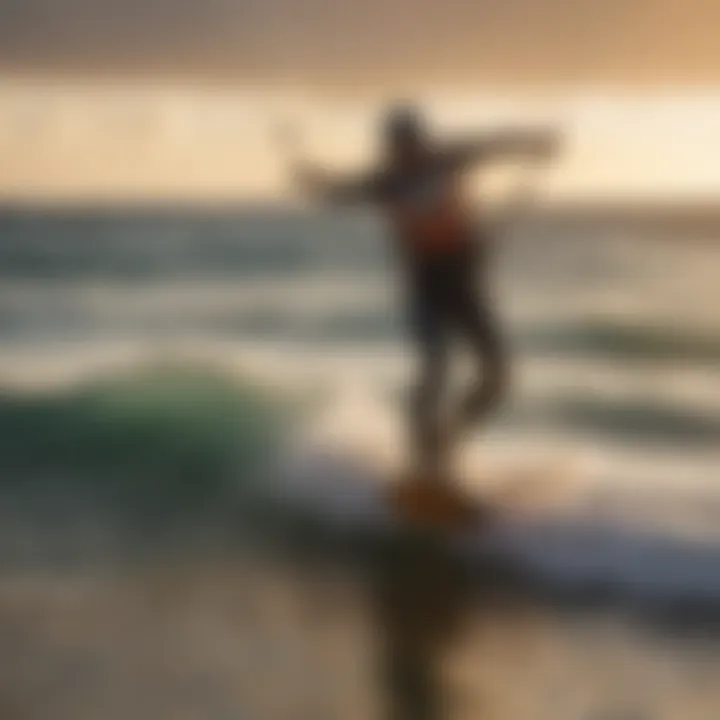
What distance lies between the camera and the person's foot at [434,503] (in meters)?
1.09

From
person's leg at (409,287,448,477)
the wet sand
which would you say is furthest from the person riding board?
the wet sand

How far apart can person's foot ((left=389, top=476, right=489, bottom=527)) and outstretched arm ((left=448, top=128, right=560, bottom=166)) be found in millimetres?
334

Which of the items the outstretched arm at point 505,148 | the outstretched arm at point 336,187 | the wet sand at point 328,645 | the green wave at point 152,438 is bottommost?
the wet sand at point 328,645

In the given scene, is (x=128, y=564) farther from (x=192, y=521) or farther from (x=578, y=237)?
(x=578, y=237)

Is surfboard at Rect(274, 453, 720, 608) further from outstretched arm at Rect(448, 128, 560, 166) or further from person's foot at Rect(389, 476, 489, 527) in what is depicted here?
outstretched arm at Rect(448, 128, 560, 166)

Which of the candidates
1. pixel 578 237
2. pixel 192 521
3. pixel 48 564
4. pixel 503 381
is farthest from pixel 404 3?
pixel 48 564

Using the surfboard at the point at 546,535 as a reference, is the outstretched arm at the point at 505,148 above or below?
above

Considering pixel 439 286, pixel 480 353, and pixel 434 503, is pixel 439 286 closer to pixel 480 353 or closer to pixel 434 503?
pixel 480 353

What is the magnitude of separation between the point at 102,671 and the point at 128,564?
0.11m

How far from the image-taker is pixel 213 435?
44.0 inches

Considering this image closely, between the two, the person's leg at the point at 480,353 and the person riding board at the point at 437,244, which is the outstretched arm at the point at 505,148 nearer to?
the person riding board at the point at 437,244

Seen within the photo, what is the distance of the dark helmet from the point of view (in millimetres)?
1137

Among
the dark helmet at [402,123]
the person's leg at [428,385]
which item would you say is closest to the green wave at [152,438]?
the person's leg at [428,385]

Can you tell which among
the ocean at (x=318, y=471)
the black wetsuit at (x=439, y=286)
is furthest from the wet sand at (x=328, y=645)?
the black wetsuit at (x=439, y=286)
